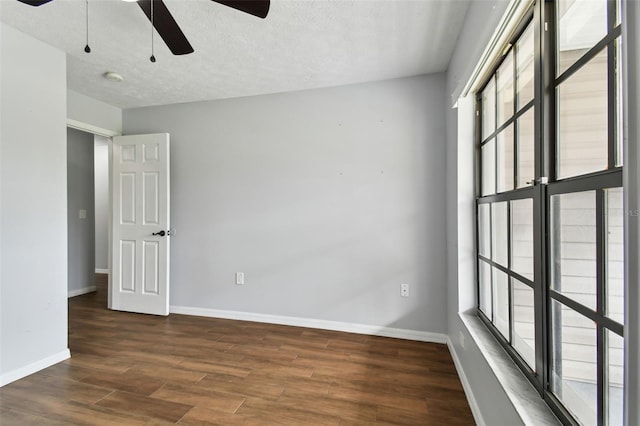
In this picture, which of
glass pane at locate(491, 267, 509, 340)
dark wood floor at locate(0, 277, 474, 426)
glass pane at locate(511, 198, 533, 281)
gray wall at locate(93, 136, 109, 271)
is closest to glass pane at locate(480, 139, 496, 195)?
glass pane at locate(511, 198, 533, 281)

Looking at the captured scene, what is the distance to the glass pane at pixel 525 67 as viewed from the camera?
4.08ft

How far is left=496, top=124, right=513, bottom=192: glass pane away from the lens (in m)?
1.47

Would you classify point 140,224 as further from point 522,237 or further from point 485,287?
point 522,237

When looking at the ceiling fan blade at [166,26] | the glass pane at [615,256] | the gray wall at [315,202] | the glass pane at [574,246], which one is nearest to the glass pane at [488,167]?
the gray wall at [315,202]

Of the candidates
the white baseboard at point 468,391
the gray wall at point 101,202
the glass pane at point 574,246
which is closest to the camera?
the glass pane at point 574,246

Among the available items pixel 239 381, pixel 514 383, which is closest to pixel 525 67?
pixel 514 383

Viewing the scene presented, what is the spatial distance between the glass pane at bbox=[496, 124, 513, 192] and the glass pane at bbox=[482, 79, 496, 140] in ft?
0.56

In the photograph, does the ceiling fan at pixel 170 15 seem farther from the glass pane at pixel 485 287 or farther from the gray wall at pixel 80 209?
the gray wall at pixel 80 209

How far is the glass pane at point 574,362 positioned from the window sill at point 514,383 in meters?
0.08

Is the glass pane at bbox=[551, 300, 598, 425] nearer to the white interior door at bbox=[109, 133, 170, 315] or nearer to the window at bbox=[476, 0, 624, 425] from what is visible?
the window at bbox=[476, 0, 624, 425]

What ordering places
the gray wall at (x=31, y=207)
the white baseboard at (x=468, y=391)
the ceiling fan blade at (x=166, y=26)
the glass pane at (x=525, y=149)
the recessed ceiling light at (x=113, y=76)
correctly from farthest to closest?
the recessed ceiling light at (x=113, y=76) → the gray wall at (x=31, y=207) → the white baseboard at (x=468, y=391) → the ceiling fan blade at (x=166, y=26) → the glass pane at (x=525, y=149)

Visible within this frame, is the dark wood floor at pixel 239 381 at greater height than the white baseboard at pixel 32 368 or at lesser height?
lesser

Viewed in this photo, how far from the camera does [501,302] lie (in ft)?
5.34

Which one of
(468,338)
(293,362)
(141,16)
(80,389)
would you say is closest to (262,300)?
(293,362)
